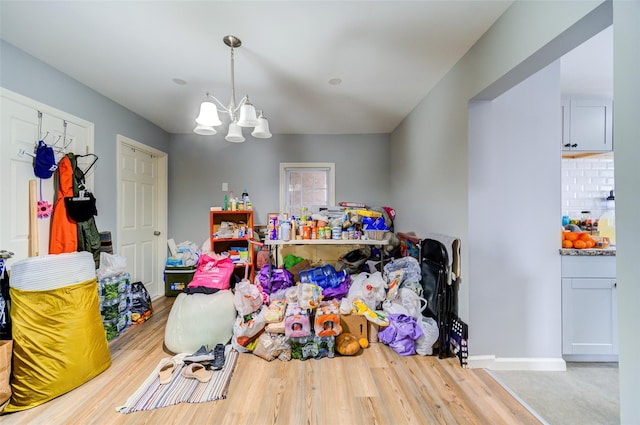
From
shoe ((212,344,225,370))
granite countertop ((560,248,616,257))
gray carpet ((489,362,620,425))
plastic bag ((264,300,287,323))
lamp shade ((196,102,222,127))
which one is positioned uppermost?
lamp shade ((196,102,222,127))

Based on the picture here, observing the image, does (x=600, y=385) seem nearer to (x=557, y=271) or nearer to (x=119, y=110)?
(x=557, y=271)

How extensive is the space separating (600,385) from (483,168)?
1788 millimetres

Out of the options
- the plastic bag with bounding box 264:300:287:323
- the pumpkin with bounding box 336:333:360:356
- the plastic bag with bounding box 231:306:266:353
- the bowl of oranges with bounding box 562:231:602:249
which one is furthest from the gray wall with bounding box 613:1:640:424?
the plastic bag with bounding box 231:306:266:353

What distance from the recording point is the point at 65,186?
2250 mm

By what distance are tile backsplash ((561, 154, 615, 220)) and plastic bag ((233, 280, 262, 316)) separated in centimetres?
363

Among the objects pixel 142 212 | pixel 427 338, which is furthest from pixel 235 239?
pixel 427 338

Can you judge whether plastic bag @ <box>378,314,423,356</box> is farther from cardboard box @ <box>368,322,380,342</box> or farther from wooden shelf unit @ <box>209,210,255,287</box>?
wooden shelf unit @ <box>209,210,255,287</box>

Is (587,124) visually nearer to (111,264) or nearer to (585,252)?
(585,252)

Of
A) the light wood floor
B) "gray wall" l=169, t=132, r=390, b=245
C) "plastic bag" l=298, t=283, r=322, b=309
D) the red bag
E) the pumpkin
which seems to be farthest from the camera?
"gray wall" l=169, t=132, r=390, b=245

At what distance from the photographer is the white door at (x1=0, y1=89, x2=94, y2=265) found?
1849mm

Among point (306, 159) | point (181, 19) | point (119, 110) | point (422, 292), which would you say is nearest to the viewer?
point (181, 19)

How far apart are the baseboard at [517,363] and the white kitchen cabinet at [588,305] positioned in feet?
0.42

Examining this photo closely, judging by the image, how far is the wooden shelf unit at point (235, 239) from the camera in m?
3.62

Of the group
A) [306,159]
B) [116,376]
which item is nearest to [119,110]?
[306,159]
